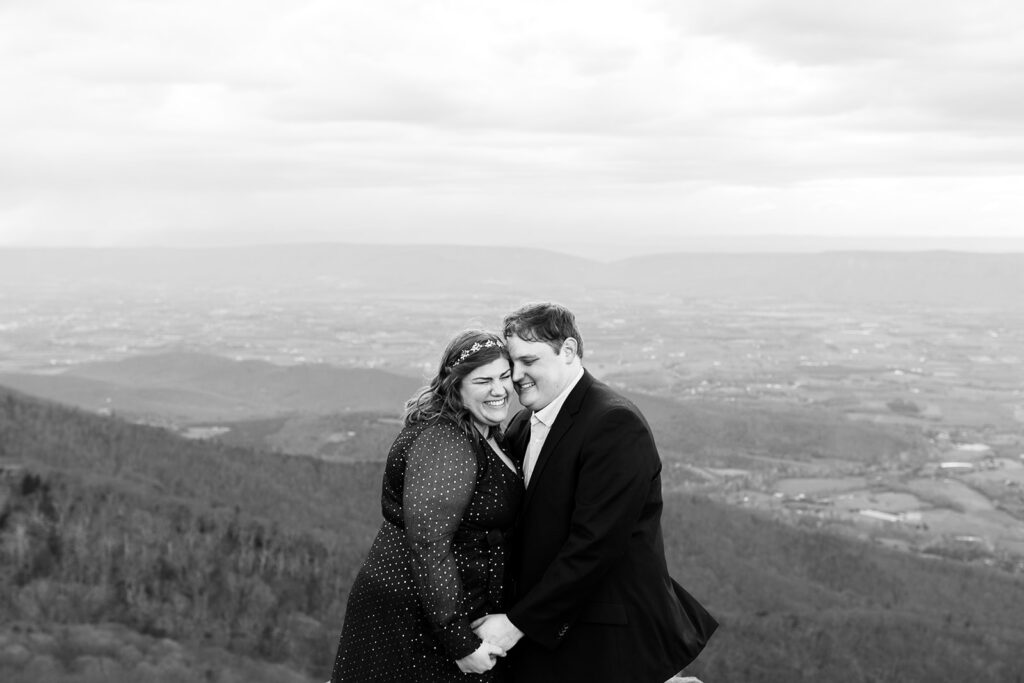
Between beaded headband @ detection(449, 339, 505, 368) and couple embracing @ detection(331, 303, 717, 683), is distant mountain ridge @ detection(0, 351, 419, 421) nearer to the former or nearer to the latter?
couple embracing @ detection(331, 303, 717, 683)

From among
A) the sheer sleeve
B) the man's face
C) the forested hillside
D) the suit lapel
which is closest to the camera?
the sheer sleeve

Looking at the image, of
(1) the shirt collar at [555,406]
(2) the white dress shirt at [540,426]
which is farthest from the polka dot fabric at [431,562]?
(1) the shirt collar at [555,406]

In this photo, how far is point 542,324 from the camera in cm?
521

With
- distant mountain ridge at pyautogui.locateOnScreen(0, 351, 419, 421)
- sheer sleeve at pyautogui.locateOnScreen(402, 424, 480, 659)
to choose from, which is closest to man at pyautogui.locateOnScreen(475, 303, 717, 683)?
sheer sleeve at pyautogui.locateOnScreen(402, 424, 480, 659)

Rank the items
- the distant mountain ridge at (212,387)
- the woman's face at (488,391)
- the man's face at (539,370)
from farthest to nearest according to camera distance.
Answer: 1. the distant mountain ridge at (212,387)
2. the man's face at (539,370)
3. the woman's face at (488,391)

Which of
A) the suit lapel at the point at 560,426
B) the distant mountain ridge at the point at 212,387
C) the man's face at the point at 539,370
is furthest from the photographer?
the distant mountain ridge at the point at 212,387

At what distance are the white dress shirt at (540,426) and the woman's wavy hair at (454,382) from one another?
0.36m

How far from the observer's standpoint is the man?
5.20 metres

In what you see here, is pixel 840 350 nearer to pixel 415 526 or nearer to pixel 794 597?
pixel 794 597

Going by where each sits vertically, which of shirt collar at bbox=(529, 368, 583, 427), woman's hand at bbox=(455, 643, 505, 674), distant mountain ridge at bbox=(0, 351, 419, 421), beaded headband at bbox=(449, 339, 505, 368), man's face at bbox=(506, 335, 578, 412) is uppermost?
beaded headband at bbox=(449, 339, 505, 368)

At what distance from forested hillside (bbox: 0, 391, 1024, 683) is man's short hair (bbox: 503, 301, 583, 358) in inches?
357

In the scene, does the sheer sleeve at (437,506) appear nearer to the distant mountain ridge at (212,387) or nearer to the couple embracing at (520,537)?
the couple embracing at (520,537)

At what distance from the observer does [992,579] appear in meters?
44.8

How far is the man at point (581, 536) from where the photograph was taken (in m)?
5.20
